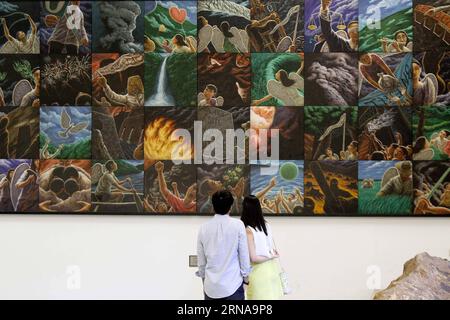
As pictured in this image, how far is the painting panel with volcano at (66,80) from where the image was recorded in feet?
29.8

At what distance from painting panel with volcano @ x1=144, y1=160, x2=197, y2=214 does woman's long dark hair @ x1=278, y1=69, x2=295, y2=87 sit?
172cm

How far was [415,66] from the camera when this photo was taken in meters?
8.91

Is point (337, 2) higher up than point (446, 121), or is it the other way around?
point (337, 2)

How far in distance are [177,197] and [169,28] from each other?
238 centimetres

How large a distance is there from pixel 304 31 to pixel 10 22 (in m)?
4.15

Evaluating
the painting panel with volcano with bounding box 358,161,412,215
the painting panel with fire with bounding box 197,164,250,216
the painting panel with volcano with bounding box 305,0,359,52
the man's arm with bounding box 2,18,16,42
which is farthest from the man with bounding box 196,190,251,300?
the man's arm with bounding box 2,18,16,42

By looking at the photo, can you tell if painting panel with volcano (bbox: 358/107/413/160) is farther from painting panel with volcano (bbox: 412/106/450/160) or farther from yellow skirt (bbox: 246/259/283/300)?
yellow skirt (bbox: 246/259/283/300)

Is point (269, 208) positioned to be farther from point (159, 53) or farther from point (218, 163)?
point (159, 53)

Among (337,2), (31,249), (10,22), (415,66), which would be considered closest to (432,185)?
(415,66)

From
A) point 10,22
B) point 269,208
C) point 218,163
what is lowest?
point 269,208

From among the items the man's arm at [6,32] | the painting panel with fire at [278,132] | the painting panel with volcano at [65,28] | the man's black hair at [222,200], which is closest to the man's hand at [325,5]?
the painting panel with fire at [278,132]

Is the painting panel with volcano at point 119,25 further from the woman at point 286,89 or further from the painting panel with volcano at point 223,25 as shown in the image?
the woman at point 286,89

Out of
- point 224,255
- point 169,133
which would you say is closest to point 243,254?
point 224,255

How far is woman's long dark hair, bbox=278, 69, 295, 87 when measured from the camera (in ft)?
29.5
